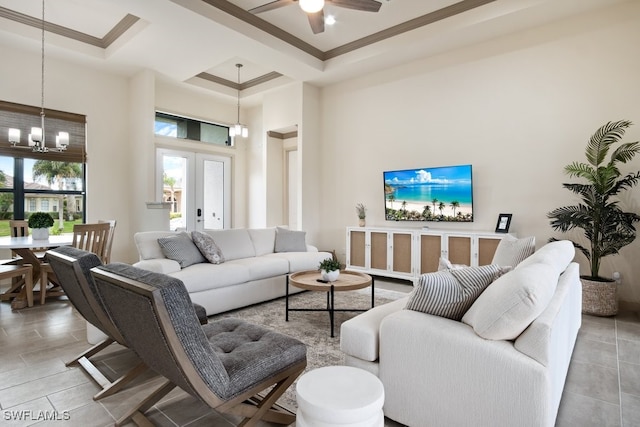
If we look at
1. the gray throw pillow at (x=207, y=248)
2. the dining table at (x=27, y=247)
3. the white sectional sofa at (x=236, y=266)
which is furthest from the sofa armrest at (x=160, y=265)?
the dining table at (x=27, y=247)

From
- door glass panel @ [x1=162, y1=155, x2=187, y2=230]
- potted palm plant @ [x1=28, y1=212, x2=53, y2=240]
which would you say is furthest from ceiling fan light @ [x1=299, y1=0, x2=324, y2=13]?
door glass panel @ [x1=162, y1=155, x2=187, y2=230]

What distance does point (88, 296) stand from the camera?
6.85ft

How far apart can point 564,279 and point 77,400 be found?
3045mm

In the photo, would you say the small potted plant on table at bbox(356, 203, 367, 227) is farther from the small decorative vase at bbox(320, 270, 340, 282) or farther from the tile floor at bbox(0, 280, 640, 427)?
the tile floor at bbox(0, 280, 640, 427)

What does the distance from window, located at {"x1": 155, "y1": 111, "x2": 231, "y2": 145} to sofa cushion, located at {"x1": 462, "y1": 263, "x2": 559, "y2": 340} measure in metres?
6.40

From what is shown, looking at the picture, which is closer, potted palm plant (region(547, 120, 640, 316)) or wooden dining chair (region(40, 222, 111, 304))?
potted palm plant (region(547, 120, 640, 316))

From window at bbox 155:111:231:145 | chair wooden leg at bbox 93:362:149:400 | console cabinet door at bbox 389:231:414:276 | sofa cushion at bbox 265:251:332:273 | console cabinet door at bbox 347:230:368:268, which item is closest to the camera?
chair wooden leg at bbox 93:362:149:400

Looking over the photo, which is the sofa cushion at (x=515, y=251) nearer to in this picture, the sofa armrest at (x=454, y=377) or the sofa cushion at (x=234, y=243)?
the sofa armrest at (x=454, y=377)

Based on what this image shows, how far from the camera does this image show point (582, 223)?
3.72m

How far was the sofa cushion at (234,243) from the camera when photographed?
4.31 m

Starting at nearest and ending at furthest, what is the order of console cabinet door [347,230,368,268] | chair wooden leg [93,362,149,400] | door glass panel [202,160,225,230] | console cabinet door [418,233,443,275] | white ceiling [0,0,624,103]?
1. chair wooden leg [93,362,149,400]
2. white ceiling [0,0,624,103]
3. console cabinet door [418,233,443,275]
4. console cabinet door [347,230,368,268]
5. door glass panel [202,160,225,230]

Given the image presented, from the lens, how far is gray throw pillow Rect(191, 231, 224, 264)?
156 inches

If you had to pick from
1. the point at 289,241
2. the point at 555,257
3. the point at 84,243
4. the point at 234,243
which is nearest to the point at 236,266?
the point at 234,243
